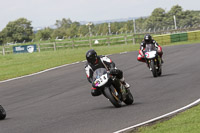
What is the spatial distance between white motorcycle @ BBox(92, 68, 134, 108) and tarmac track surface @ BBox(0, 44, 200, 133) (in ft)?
0.86

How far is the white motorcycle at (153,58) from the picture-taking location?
1783 cm

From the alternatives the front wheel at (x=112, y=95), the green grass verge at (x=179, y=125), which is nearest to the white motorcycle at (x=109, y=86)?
the front wheel at (x=112, y=95)

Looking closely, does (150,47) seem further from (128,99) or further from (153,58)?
(128,99)

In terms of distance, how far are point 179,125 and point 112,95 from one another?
323cm

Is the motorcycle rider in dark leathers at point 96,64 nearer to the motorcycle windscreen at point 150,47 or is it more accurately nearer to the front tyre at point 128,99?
the front tyre at point 128,99

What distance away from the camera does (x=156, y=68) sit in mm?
18047

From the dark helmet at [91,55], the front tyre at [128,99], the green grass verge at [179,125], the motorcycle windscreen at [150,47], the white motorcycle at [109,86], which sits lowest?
the front tyre at [128,99]

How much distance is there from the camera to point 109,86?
11.1 metres

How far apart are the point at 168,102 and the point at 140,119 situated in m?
2.25

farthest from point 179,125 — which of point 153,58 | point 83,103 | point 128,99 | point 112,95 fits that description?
point 153,58

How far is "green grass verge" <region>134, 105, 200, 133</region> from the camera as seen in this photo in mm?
7525

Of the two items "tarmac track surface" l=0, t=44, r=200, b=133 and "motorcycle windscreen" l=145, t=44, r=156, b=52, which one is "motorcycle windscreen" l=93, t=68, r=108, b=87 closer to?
"tarmac track surface" l=0, t=44, r=200, b=133

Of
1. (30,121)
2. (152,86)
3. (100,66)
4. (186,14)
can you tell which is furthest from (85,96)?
(186,14)

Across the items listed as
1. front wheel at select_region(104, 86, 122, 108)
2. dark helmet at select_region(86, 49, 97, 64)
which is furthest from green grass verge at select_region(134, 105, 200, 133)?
dark helmet at select_region(86, 49, 97, 64)
